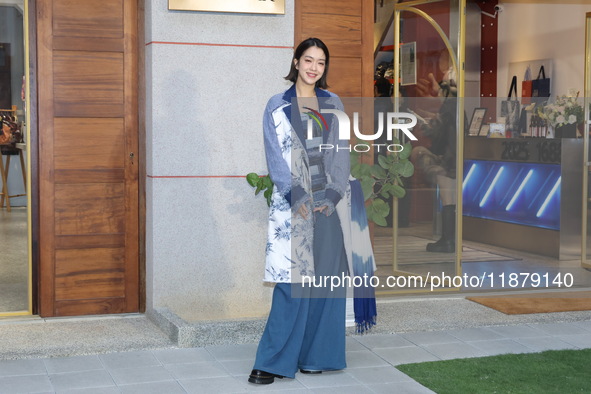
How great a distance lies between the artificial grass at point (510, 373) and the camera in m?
4.61

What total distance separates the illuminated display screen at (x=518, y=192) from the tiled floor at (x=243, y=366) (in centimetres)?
275

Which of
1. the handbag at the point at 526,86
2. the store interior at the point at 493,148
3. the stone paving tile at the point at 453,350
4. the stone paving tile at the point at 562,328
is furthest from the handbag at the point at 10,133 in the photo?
the handbag at the point at 526,86

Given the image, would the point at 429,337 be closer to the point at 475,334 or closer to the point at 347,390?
the point at 475,334

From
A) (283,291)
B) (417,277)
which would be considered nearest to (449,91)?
(417,277)

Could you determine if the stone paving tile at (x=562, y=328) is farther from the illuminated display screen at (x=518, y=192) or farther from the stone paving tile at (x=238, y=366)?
the illuminated display screen at (x=518, y=192)

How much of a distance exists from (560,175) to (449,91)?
1.96 meters

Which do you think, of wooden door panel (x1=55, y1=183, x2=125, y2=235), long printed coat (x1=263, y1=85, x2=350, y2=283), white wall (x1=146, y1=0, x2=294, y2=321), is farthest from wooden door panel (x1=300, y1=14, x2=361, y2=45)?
long printed coat (x1=263, y1=85, x2=350, y2=283)

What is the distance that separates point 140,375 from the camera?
4797mm

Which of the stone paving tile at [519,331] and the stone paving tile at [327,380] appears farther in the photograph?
the stone paving tile at [519,331]

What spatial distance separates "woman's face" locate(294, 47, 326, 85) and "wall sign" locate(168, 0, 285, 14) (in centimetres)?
136

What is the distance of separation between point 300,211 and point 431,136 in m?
2.75

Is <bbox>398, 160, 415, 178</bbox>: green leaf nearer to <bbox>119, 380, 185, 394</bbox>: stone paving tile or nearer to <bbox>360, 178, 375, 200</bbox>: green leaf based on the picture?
<bbox>360, 178, 375, 200</bbox>: green leaf

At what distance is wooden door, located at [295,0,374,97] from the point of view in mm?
6262

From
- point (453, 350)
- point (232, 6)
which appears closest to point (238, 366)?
point (453, 350)
